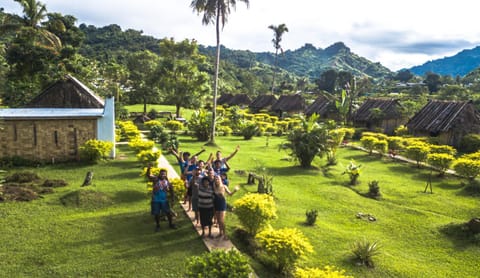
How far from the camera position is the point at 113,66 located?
1487 inches

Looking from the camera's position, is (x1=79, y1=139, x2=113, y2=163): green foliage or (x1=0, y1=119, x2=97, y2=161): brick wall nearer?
(x1=0, y1=119, x2=97, y2=161): brick wall

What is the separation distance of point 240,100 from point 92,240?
50356 millimetres

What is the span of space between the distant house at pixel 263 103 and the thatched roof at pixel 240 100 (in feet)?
10.4

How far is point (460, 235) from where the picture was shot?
8992mm

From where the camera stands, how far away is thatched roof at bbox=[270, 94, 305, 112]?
4244 centimetres

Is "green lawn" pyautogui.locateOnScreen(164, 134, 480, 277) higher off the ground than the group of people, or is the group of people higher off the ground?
the group of people

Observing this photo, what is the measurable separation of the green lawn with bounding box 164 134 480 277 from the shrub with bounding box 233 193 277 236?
67 cm

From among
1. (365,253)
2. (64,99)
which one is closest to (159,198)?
(365,253)

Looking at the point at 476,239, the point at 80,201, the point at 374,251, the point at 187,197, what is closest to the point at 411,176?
the point at 476,239

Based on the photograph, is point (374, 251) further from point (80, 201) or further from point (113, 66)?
point (113, 66)

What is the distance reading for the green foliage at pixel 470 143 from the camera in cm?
2156

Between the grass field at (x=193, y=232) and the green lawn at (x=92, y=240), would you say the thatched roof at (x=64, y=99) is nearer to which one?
the grass field at (x=193, y=232)

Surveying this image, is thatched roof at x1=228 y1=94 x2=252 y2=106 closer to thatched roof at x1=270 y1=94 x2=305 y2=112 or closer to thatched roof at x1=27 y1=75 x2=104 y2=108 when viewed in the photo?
thatched roof at x1=270 y1=94 x2=305 y2=112


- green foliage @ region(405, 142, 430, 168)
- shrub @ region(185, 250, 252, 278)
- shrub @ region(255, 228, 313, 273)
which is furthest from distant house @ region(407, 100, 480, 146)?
shrub @ region(185, 250, 252, 278)
